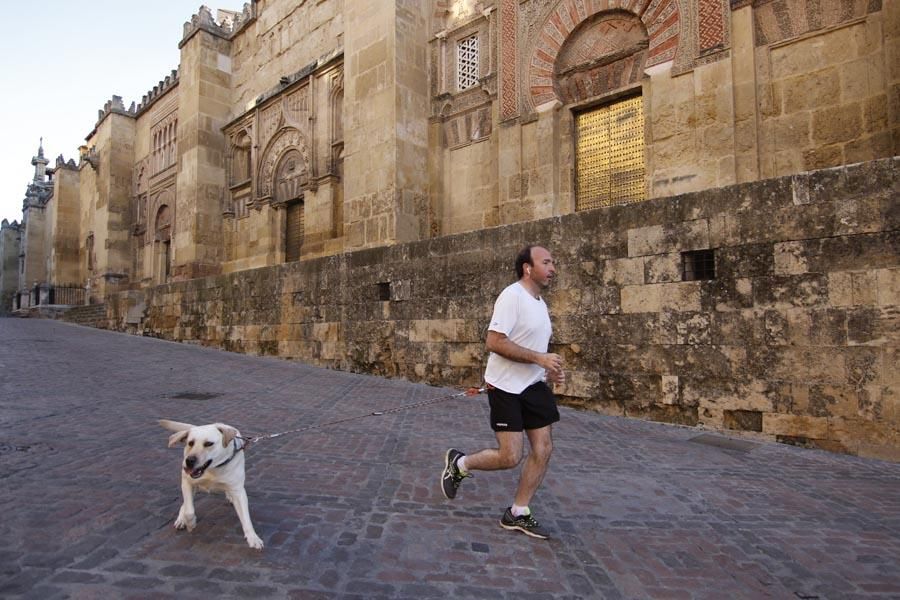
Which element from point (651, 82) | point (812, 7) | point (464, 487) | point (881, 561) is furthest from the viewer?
point (651, 82)

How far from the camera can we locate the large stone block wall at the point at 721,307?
4.57m

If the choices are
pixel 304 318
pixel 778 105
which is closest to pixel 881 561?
pixel 778 105

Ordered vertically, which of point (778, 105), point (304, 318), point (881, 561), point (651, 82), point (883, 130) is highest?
point (651, 82)

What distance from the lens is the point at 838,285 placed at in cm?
471

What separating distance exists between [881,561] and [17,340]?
673 inches

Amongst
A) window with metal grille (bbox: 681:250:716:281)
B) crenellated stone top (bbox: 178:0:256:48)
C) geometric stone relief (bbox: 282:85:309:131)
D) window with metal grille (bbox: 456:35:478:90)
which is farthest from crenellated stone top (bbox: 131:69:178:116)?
window with metal grille (bbox: 681:250:716:281)

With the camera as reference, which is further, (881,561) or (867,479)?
(867,479)

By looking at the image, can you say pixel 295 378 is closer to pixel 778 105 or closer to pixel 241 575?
pixel 241 575

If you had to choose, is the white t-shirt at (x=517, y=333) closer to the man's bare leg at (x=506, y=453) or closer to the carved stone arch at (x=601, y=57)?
the man's bare leg at (x=506, y=453)

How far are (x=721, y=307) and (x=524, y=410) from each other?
3451 millimetres

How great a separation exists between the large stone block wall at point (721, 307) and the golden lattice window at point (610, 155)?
3.28 metres

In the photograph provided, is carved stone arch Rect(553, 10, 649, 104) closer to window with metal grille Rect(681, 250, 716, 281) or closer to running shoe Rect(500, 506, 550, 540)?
window with metal grille Rect(681, 250, 716, 281)

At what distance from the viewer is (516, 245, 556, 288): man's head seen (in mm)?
3033

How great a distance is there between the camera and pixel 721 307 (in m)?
5.34
